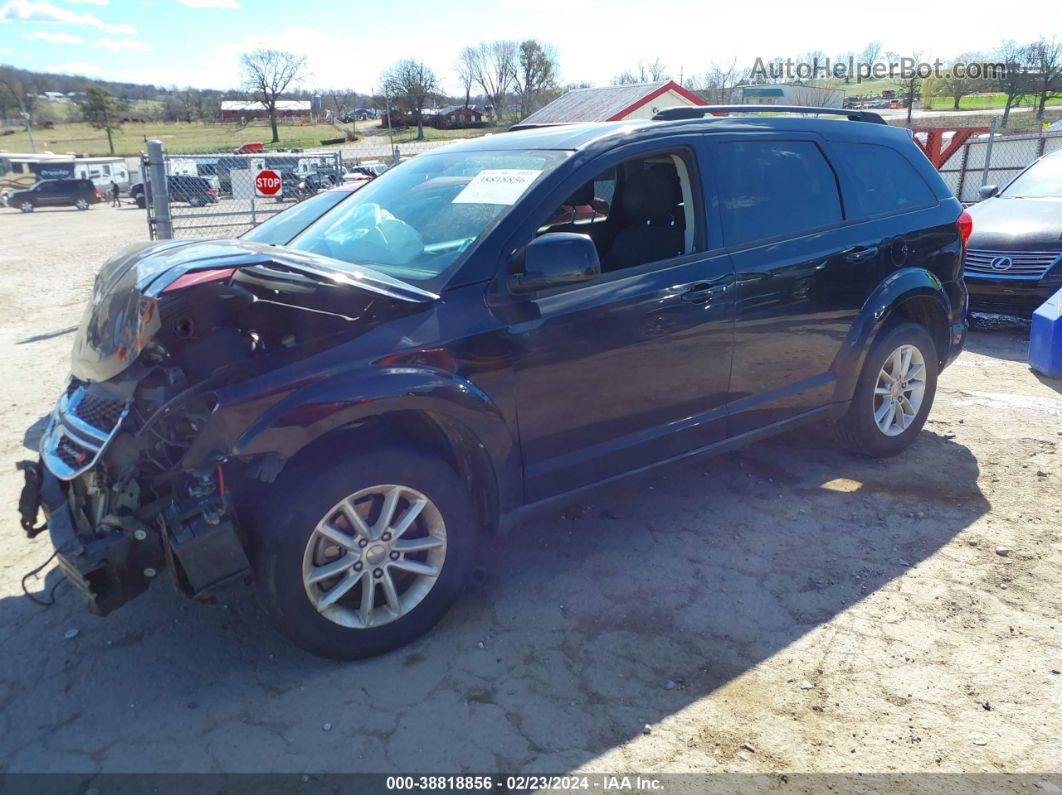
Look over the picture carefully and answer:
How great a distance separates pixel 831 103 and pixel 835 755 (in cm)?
4633

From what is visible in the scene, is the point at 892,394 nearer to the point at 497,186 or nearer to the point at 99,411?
the point at 497,186

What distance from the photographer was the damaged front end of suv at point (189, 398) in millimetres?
2662

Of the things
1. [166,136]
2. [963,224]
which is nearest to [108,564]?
[963,224]

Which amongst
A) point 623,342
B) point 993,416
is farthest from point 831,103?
point 623,342

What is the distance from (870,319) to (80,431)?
4024 mm

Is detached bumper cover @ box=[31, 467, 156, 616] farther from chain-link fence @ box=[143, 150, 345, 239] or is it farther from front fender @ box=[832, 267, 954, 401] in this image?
chain-link fence @ box=[143, 150, 345, 239]

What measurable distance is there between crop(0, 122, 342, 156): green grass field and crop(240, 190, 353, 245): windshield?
65.2 m

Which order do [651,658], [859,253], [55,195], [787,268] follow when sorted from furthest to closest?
[55,195], [859,253], [787,268], [651,658]

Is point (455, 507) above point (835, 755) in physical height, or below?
above

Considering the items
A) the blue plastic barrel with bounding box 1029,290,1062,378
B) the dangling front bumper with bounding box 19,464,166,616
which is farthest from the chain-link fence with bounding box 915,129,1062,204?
the dangling front bumper with bounding box 19,464,166,616

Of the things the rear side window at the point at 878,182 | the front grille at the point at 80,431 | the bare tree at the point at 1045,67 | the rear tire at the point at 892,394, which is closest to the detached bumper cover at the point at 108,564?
the front grille at the point at 80,431

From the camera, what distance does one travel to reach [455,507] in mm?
3154

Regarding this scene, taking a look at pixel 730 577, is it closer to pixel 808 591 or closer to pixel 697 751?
pixel 808 591

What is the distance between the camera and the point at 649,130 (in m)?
3.76
